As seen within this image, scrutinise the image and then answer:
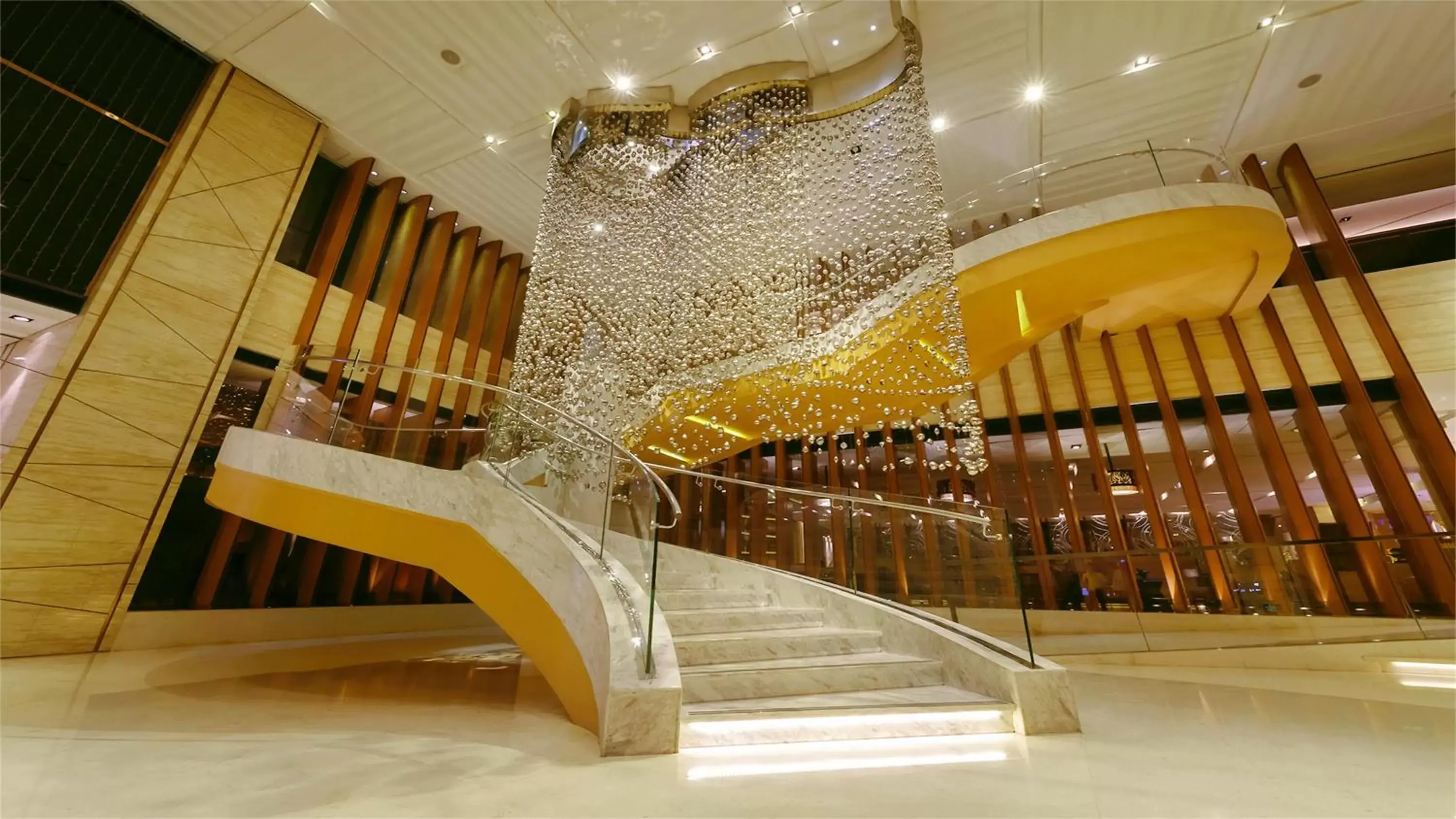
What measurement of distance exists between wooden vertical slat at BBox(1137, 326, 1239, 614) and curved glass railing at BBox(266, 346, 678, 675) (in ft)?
20.0

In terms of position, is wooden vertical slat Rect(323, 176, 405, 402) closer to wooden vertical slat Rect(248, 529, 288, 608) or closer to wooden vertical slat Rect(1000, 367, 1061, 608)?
wooden vertical slat Rect(248, 529, 288, 608)

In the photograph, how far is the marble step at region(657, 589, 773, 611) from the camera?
3.65m

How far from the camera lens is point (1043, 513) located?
8203 mm

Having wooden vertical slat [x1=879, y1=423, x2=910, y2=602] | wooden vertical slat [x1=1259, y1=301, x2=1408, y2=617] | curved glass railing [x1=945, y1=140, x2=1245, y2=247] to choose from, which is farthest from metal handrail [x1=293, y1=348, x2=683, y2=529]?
wooden vertical slat [x1=1259, y1=301, x2=1408, y2=617]

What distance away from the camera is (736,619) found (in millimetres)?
3455

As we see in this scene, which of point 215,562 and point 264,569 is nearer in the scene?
point 215,562

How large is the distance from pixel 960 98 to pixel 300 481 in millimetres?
7983

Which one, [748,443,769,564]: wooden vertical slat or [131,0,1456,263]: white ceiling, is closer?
[748,443,769,564]: wooden vertical slat

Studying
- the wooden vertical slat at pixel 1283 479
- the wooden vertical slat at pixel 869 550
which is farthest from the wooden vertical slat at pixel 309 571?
the wooden vertical slat at pixel 1283 479

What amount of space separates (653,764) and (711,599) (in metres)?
1.80

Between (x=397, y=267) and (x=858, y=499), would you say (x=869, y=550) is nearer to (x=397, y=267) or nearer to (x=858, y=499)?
(x=858, y=499)

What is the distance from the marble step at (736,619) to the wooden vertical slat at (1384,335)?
6592 millimetres

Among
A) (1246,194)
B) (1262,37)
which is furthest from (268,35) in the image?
(1262,37)

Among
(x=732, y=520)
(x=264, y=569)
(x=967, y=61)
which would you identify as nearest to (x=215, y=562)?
(x=264, y=569)
